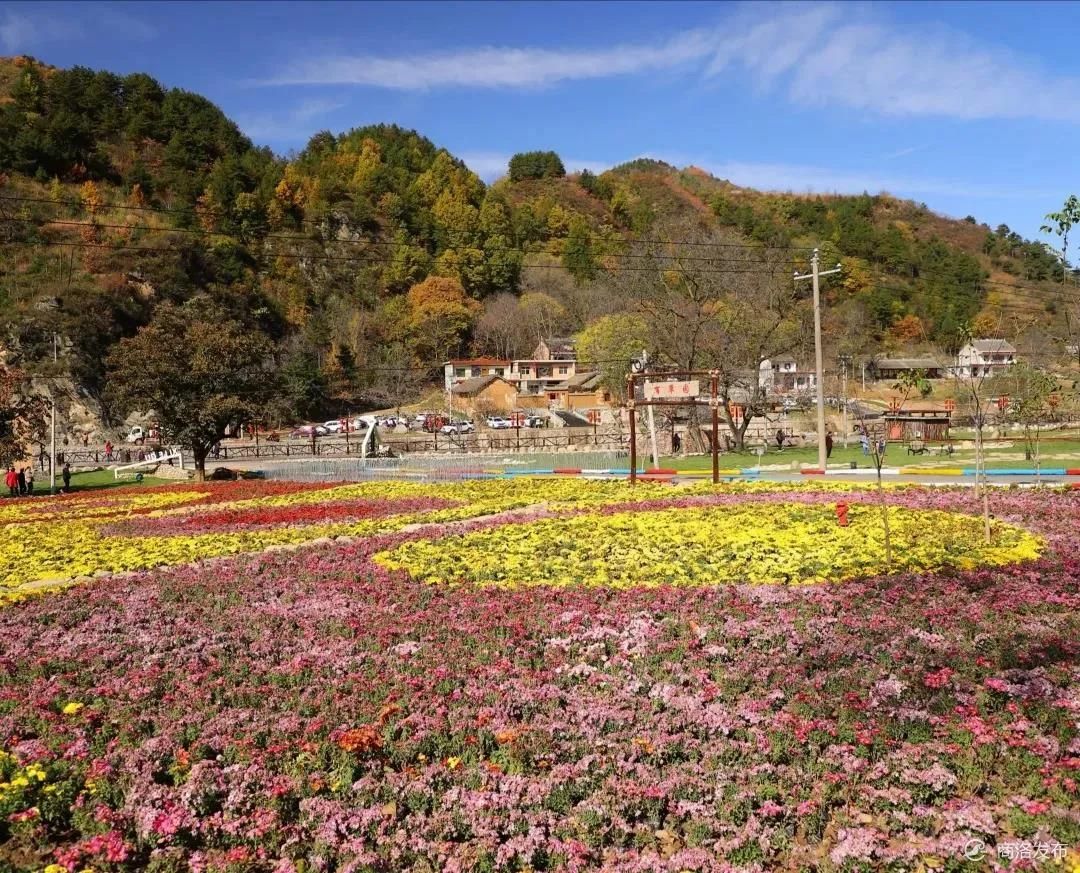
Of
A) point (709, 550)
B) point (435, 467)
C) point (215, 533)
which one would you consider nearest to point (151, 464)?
point (435, 467)

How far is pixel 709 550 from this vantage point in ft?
41.0

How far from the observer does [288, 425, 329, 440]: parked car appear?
236 feet

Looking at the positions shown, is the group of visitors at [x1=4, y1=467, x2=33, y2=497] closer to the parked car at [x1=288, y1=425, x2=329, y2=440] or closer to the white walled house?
the parked car at [x1=288, y1=425, x2=329, y2=440]

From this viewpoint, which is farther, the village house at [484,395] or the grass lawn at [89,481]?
the village house at [484,395]

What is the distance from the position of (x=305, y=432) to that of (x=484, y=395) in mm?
21707

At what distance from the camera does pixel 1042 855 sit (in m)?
4.66

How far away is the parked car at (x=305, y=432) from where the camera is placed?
72000 mm

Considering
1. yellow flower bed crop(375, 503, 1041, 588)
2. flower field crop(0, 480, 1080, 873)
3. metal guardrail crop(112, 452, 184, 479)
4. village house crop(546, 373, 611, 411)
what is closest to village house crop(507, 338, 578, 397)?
village house crop(546, 373, 611, 411)

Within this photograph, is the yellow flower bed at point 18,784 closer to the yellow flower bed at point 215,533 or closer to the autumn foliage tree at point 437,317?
the yellow flower bed at point 215,533

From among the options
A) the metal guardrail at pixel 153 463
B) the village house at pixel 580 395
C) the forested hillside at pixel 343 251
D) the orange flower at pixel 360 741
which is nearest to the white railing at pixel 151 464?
the metal guardrail at pixel 153 463

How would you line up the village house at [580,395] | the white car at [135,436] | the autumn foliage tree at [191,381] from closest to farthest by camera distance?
1. the autumn foliage tree at [191,381]
2. the white car at [135,436]
3. the village house at [580,395]

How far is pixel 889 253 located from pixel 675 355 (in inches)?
4140

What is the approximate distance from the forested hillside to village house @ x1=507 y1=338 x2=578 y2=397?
692cm

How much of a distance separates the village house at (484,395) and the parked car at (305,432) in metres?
16.1
